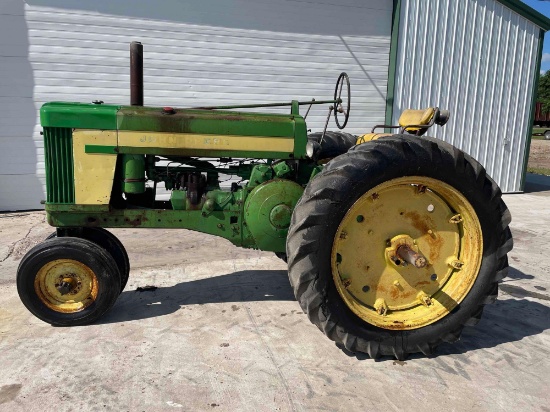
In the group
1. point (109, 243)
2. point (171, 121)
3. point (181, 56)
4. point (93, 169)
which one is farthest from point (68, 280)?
point (181, 56)

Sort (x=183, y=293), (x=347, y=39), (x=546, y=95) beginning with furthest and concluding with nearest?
1. (x=546, y=95)
2. (x=347, y=39)
3. (x=183, y=293)

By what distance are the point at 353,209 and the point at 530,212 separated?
635 cm

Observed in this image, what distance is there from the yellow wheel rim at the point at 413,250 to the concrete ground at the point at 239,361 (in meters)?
0.33

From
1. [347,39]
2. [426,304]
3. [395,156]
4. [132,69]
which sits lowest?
[426,304]

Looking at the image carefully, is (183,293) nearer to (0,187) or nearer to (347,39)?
(0,187)

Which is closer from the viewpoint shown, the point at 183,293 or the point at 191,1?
the point at 183,293

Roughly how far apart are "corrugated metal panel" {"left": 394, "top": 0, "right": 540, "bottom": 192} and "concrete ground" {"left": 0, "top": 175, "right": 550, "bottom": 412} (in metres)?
5.80

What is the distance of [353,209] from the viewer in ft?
8.96

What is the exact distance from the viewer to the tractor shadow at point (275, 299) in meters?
3.21

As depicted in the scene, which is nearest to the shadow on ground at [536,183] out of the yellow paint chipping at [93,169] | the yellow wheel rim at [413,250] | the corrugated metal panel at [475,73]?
the corrugated metal panel at [475,73]

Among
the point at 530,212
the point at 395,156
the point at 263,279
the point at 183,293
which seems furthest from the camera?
the point at 530,212

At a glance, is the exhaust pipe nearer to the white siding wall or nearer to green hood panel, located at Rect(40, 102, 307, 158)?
green hood panel, located at Rect(40, 102, 307, 158)

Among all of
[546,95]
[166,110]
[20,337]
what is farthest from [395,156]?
[546,95]

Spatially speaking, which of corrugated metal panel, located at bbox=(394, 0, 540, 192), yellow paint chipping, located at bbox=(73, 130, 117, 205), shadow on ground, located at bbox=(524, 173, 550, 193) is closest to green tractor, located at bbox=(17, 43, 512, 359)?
yellow paint chipping, located at bbox=(73, 130, 117, 205)
